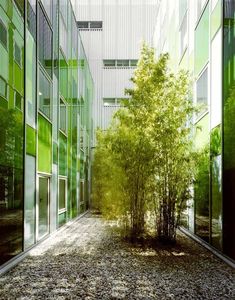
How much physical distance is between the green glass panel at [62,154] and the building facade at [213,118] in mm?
3504

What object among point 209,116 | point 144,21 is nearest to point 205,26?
point 209,116

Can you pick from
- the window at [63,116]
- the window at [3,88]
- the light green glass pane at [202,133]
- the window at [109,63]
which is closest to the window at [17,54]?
the window at [3,88]

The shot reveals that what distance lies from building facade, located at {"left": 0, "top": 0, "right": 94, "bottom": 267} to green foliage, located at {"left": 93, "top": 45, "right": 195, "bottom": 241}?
1.71 meters

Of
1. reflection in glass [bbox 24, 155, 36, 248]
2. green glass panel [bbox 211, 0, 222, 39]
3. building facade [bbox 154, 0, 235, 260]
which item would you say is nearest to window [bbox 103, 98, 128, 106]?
building facade [bbox 154, 0, 235, 260]

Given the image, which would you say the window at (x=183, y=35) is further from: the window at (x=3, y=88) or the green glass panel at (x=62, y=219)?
the window at (x=3, y=88)

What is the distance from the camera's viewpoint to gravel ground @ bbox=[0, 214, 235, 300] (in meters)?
4.64

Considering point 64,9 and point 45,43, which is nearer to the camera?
point 45,43

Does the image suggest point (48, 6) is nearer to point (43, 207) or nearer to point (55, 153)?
point (55, 153)

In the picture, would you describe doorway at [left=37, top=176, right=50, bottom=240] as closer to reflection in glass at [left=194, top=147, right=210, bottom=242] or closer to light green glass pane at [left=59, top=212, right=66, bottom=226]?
light green glass pane at [left=59, top=212, right=66, bottom=226]

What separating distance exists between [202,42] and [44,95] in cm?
364

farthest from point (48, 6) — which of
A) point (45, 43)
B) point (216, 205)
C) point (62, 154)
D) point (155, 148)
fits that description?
point (216, 205)

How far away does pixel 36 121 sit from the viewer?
7969 millimetres

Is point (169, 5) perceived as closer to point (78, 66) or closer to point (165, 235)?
point (78, 66)

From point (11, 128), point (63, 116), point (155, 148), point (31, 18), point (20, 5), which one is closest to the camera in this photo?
point (11, 128)
